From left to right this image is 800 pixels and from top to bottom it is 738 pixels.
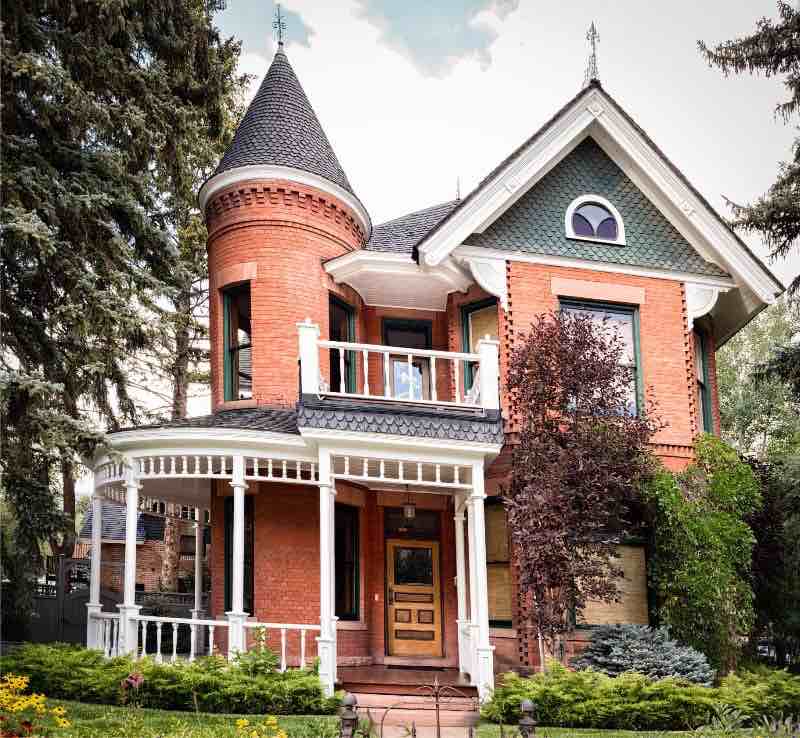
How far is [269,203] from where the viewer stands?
15.6 meters

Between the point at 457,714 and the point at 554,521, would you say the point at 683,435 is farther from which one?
the point at 457,714

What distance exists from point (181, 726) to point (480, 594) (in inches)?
175

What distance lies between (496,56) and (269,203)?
8.13m

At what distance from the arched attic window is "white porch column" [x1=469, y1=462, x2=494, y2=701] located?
5358 mm

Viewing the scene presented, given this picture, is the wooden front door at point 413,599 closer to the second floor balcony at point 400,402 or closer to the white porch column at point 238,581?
the second floor balcony at point 400,402

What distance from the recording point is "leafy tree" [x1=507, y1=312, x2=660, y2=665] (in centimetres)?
1202

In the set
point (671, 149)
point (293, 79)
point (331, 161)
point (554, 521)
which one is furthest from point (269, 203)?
point (671, 149)

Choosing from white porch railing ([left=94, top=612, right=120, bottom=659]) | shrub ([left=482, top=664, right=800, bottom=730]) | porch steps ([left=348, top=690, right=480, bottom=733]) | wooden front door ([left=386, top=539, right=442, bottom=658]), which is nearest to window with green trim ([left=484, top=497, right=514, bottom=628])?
wooden front door ([left=386, top=539, right=442, bottom=658])

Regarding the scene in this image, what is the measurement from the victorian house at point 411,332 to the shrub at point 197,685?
1.38 m

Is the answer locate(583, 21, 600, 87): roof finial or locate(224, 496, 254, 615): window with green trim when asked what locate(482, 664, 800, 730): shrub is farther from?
locate(583, 21, 600, 87): roof finial

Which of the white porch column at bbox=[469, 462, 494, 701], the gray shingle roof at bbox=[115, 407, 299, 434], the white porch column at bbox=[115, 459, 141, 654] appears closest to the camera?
the white porch column at bbox=[469, 462, 494, 701]

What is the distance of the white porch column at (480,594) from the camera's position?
39.0ft

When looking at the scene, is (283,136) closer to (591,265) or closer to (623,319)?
(591,265)

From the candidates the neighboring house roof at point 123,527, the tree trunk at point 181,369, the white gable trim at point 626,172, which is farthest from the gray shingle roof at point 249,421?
the neighboring house roof at point 123,527
